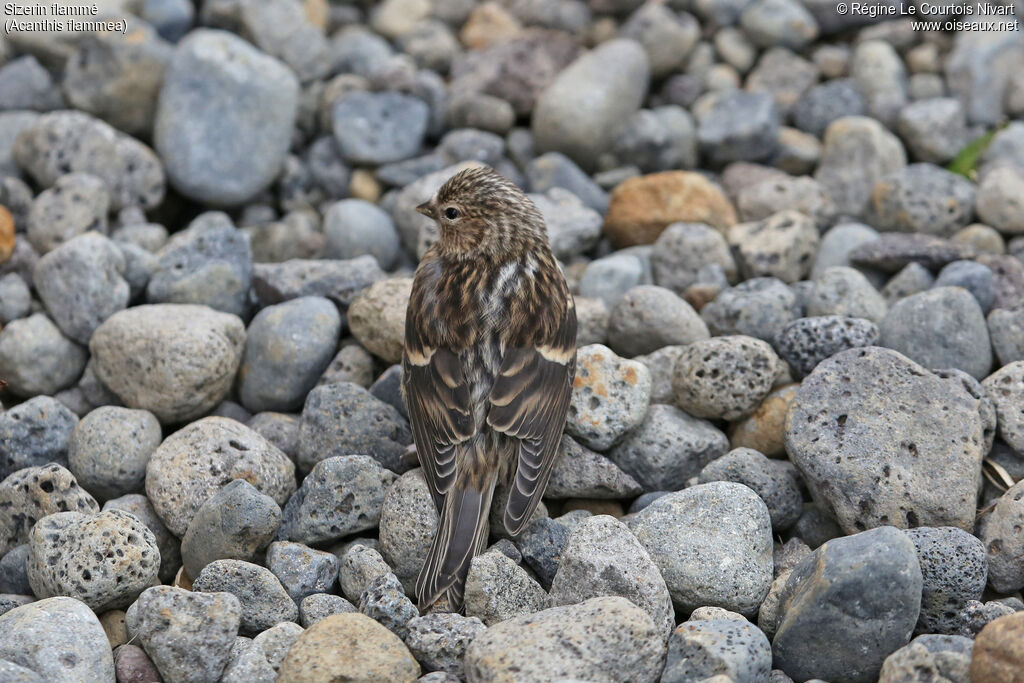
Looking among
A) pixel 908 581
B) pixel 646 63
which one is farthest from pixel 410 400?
pixel 646 63

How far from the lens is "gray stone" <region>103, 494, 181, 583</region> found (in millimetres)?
4520

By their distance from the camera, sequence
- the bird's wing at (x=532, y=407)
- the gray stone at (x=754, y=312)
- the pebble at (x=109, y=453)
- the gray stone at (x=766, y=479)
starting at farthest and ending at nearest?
the gray stone at (x=754, y=312), the pebble at (x=109, y=453), the gray stone at (x=766, y=479), the bird's wing at (x=532, y=407)

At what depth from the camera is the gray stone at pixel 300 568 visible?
417cm

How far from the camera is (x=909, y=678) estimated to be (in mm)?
3371

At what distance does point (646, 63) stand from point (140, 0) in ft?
11.7

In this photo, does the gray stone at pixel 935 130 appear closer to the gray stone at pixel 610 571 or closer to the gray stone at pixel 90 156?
the gray stone at pixel 610 571

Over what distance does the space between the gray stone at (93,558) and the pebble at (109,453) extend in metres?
0.56

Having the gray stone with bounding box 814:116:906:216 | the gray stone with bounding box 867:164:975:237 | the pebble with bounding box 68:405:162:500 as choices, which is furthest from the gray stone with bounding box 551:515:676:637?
the gray stone with bounding box 814:116:906:216

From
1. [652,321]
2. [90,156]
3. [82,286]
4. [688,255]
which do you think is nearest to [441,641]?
[652,321]

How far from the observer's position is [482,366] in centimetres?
459

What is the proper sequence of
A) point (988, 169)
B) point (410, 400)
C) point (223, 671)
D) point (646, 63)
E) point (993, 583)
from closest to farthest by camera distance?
1. point (223, 671)
2. point (993, 583)
3. point (410, 400)
4. point (988, 169)
5. point (646, 63)

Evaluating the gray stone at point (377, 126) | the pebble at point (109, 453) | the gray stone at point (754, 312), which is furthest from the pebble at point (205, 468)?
the gray stone at point (377, 126)

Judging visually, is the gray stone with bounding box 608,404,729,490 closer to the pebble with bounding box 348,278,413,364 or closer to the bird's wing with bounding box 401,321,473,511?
the bird's wing with bounding box 401,321,473,511

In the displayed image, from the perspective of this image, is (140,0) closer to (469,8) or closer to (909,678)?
(469,8)
